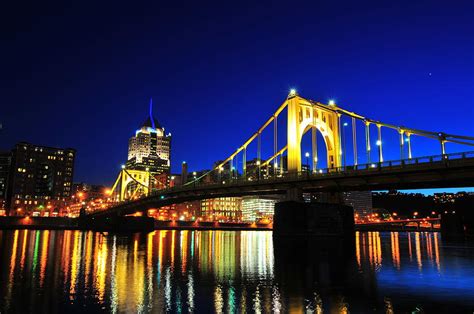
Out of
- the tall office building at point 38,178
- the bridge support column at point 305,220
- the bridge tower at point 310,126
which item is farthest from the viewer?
the tall office building at point 38,178

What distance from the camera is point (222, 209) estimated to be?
618ft

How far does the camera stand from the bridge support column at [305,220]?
175ft

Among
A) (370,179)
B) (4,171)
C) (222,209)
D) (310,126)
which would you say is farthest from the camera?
(222,209)

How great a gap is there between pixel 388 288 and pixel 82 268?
17130 millimetres

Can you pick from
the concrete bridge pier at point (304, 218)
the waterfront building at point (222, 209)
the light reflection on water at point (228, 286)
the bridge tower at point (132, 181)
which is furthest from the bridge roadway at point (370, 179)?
the waterfront building at point (222, 209)

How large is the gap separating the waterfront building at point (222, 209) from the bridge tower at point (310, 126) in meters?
118

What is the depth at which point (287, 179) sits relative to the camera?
2154 inches

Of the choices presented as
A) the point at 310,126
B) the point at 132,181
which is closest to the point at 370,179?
the point at 310,126

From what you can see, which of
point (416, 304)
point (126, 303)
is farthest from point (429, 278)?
point (126, 303)

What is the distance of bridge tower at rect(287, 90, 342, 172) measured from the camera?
58.4 meters

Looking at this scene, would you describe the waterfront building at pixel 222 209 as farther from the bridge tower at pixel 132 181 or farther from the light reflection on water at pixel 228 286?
the light reflection on water at pixel 228 286

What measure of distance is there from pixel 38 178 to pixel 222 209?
263 ft

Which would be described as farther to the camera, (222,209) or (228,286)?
(222,209)

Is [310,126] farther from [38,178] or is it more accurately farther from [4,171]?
[4,171]
